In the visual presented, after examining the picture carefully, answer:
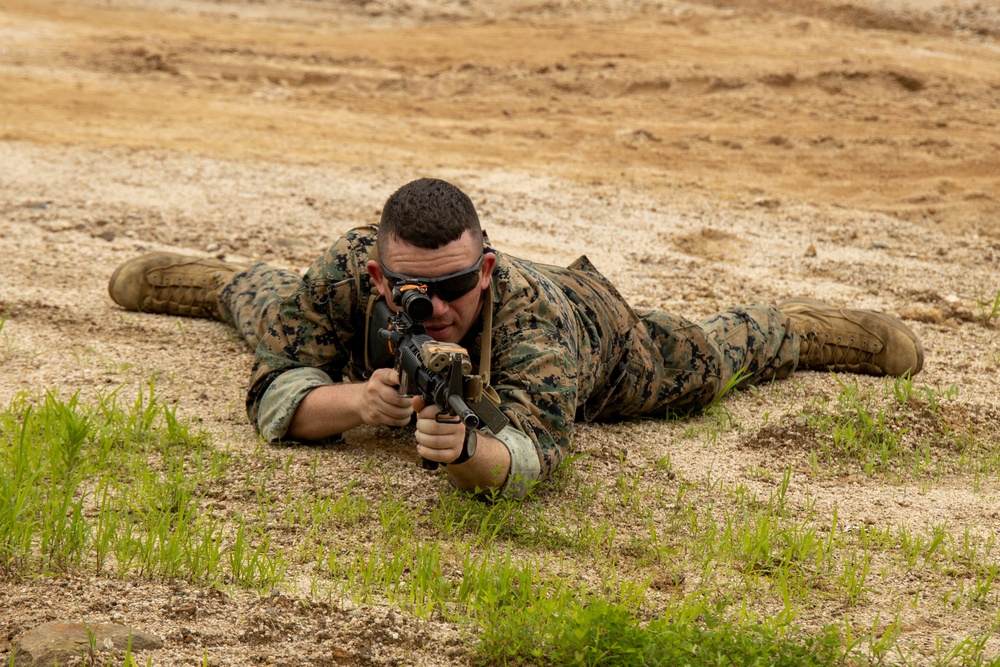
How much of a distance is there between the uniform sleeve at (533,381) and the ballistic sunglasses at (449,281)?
0.26 m

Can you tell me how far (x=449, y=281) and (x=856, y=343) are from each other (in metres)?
2.29

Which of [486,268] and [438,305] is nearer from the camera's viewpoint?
[438,305]

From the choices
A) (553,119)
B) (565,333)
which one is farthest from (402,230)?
(553,119)

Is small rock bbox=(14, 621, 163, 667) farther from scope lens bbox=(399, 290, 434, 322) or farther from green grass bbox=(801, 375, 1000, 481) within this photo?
green grass bbox=(801, 375, 1000, 481)

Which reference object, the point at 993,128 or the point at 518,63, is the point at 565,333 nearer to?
the point at 993,128

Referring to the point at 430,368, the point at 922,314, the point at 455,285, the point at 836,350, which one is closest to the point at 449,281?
the point at 455,285

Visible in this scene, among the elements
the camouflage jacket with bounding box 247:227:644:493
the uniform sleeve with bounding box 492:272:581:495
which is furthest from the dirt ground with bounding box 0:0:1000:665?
the uniform sleeve with bounding box 492:272:581:495

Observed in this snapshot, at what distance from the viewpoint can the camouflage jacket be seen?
3.35 meters

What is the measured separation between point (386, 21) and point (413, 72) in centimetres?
324

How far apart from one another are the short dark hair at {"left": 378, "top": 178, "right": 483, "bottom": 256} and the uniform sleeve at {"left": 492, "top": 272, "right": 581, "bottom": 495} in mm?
343

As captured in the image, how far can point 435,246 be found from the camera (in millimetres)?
3111

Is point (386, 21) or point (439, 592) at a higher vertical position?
point (386, 21)

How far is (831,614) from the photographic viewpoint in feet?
9.58

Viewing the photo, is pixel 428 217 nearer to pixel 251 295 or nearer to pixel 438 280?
pixel 438 280
